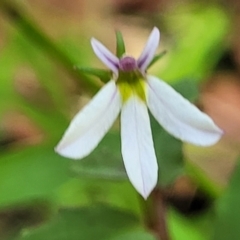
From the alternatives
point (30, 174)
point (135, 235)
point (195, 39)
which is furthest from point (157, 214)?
point (195, 39)

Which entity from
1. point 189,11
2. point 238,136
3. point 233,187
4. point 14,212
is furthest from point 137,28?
point 233,187

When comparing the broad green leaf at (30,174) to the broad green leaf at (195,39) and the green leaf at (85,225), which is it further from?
the broad green leaf at (195,39)

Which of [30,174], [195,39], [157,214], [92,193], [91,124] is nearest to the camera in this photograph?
[91,124]

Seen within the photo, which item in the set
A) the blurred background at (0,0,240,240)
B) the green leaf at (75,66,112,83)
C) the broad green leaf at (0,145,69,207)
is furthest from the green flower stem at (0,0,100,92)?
the green leaf at (75,66,112,83)

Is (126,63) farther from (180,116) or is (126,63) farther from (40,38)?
(40,38)

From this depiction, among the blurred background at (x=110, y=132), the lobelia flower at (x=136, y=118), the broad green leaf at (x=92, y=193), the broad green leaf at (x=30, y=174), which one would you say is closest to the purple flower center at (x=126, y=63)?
the lobelia flower at (x=136, y=118)

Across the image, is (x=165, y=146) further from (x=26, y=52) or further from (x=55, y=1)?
(x=55, y=1)
